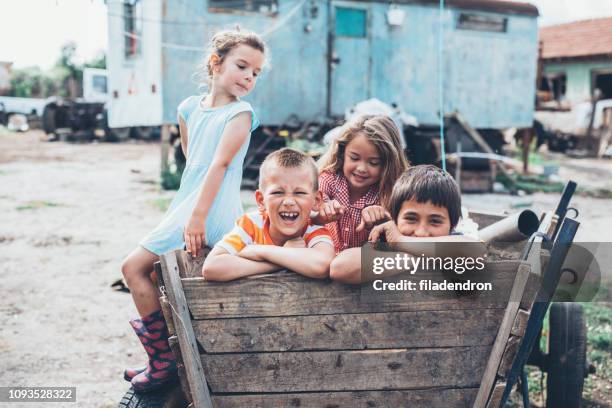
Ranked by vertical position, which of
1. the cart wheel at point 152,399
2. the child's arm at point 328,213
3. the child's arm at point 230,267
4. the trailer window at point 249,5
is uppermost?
the trailer window at point 249,5

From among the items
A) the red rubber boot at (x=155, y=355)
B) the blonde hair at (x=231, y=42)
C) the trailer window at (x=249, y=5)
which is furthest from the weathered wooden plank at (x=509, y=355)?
the trailer window at (x=249, y=5)

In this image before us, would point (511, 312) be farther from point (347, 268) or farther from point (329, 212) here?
point (329, 212)

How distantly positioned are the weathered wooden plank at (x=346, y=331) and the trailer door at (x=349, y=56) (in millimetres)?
11360

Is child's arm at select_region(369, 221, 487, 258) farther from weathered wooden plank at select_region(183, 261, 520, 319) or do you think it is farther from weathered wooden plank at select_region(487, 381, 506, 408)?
weathered wooden plank at select_region(487, 381, 506, 408)

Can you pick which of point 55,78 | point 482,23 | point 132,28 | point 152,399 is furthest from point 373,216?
point 55,78

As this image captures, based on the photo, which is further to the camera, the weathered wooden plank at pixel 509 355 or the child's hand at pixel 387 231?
the child's hand at pixel 387 231

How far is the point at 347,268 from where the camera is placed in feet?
6.28

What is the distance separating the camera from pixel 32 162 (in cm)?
1577

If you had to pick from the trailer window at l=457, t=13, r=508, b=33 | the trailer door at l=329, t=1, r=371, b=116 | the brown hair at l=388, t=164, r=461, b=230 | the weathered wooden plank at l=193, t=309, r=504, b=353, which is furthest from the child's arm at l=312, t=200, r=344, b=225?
the trailer window at l=457, t=13, r=508, b=33

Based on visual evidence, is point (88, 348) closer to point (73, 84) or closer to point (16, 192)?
point (16, 192)

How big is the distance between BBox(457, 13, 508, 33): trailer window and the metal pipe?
12.0 m

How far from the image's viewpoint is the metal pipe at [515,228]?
284cm

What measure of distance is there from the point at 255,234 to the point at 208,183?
0.45 metres

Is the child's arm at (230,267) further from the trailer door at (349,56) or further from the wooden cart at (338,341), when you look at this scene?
the trailer door at (349,56)
